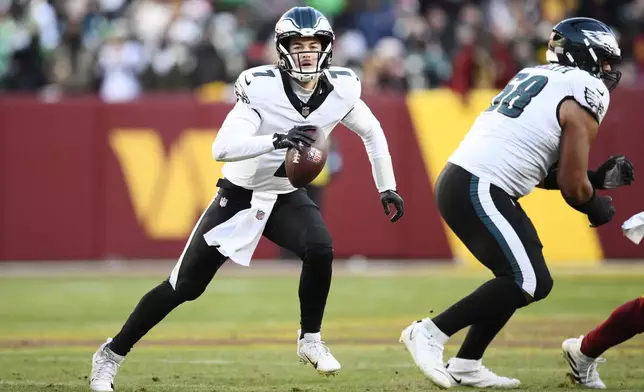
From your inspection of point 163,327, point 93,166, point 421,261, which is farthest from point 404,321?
point 93,166

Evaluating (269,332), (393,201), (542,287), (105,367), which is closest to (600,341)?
(542,287)

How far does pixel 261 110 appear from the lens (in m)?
6.10

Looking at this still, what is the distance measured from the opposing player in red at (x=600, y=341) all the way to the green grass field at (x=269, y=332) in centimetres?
10

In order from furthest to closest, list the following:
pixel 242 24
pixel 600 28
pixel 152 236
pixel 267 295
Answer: pixel 242 24
pixel 152 236
pixel 267 295
pixel 600 28

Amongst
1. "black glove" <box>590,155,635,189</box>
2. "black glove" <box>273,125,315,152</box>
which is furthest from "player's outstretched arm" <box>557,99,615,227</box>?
"black glove" <box>273,125,315,152</box>

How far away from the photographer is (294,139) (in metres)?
5.78

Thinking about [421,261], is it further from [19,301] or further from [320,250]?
[320,250]

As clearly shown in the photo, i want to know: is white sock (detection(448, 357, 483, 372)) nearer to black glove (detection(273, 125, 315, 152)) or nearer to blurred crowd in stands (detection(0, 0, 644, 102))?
black glove (detection(273, 125, 315, 152))

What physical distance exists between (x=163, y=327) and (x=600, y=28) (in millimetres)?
4745

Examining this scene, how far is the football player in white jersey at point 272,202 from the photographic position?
607cm

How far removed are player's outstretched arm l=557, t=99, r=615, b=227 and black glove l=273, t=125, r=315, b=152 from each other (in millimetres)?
1226

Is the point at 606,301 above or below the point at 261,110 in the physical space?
below

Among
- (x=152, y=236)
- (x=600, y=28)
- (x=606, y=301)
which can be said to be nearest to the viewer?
(x=600, y=28)

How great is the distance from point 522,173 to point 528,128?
0.77 ft
